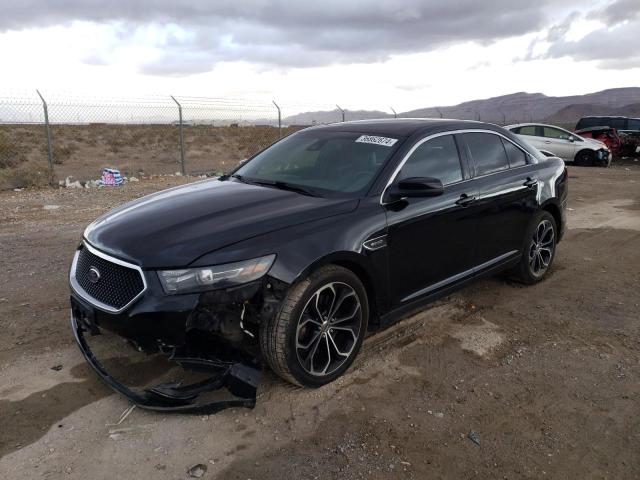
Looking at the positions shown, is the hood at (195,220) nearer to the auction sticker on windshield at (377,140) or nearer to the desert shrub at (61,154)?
the auction sticker on windshield at (377,140)

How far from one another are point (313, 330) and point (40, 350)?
2046 mm

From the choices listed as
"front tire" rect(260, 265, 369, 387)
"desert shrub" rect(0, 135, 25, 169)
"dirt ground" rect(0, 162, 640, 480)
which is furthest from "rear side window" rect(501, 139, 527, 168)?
"desert shrub" rect(0, 135, 25, 169)

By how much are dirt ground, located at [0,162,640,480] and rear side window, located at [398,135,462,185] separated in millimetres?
1235

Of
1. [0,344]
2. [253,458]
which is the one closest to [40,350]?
[0,344]

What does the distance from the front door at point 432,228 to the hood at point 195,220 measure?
0.49m

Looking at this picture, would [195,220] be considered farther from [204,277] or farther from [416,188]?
[416,188]

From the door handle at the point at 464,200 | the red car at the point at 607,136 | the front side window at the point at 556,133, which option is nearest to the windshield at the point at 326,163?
the door handle at the point at 464,200

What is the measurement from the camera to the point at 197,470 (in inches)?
105

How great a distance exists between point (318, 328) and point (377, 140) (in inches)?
63.2

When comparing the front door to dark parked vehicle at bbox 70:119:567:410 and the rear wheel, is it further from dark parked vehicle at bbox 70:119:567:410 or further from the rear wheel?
the rear wheel

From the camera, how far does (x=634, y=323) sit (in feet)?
14.9

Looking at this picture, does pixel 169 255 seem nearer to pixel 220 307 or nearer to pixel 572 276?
pixel 220 307

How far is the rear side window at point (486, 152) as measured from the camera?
4.59m

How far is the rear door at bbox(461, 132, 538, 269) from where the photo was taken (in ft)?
14.8
